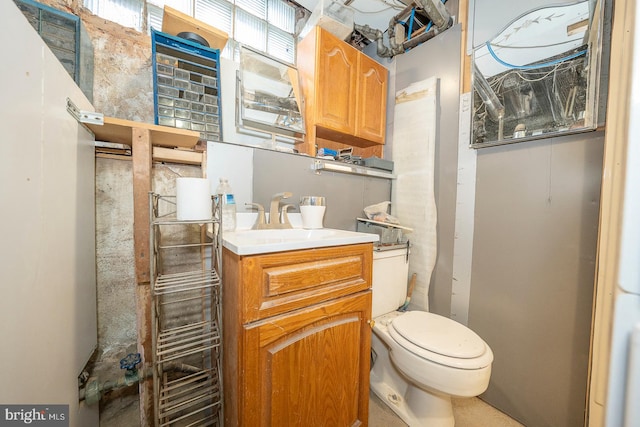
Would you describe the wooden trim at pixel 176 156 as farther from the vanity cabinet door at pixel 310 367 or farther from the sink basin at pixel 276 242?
the vanity cabinet door at pixel 310 367

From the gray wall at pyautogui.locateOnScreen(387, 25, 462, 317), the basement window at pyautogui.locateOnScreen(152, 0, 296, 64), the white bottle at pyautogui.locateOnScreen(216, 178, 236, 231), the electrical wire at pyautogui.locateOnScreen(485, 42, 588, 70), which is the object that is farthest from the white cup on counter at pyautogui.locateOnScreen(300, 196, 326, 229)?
the electrical wire at pyautogui.locateOnScreen(485, 42, 588, 70)

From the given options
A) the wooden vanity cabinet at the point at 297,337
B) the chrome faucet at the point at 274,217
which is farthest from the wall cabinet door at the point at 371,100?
the wooden vanity cabinet at the point at 297,337

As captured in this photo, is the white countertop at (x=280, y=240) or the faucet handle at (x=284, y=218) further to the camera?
the faucet handle at (x=284, y=218)

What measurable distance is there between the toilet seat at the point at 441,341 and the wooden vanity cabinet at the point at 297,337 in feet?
0.76

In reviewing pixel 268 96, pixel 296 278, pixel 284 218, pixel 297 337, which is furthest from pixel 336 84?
pixel 297 337

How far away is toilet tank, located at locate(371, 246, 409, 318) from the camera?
4.27 feet

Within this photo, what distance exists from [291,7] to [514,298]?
2.35 m

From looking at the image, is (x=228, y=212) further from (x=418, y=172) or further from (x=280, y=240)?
(x=418, y=172)

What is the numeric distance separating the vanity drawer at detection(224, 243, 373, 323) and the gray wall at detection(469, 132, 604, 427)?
855 millimetres

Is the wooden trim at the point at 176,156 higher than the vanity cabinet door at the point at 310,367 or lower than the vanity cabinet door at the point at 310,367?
higher

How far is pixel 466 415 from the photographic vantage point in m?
1.18

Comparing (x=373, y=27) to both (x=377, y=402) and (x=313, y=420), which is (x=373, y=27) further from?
(x=377, y=402)

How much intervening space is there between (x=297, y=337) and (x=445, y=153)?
138 cm

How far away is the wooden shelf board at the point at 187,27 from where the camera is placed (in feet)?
3.40
